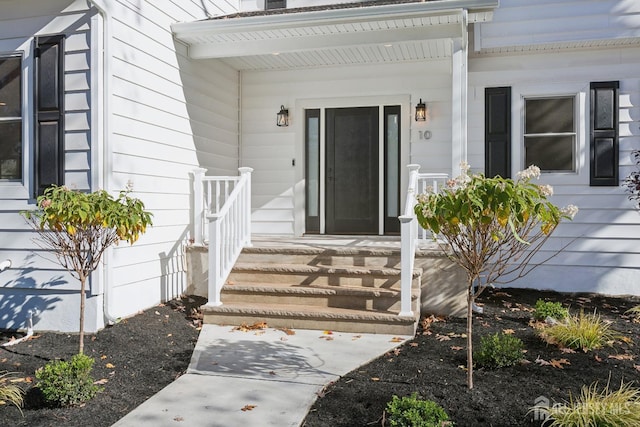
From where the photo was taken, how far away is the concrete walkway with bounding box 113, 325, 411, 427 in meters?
3.24

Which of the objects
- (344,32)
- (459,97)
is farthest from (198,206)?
(459,97)

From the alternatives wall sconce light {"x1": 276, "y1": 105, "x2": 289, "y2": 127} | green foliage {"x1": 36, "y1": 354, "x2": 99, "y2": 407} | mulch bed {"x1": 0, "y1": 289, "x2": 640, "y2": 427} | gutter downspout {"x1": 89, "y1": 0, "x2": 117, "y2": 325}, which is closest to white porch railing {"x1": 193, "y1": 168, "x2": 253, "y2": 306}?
mulch bed {"x1": 0, "y1": 289, "x2": 640, "y2": 427}

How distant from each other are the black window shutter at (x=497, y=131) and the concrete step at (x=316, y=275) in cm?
221

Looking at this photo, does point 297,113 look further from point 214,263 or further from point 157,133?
point 214,263

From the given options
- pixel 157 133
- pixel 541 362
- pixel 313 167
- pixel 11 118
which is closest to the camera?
pixel 541 362

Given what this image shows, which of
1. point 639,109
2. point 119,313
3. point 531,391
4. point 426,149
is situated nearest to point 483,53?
point 426,149

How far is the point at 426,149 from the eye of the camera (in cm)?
726

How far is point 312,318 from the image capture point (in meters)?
5.05

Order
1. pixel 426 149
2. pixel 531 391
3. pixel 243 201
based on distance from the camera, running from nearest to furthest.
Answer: pixel 531 391 < pixel 243 201 < pixel 426 149

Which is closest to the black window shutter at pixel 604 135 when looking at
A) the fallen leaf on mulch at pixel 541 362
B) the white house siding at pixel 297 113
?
the white house siding at pixel 297 113

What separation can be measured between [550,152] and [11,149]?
6.25 meters

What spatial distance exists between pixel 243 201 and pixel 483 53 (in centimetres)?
364

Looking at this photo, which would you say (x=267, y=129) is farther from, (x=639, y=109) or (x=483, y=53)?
(x=639, y=109)

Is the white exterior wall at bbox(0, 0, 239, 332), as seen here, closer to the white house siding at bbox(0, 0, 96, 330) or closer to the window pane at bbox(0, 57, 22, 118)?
the white house siding at bbox(0, 0, 96, 330)
